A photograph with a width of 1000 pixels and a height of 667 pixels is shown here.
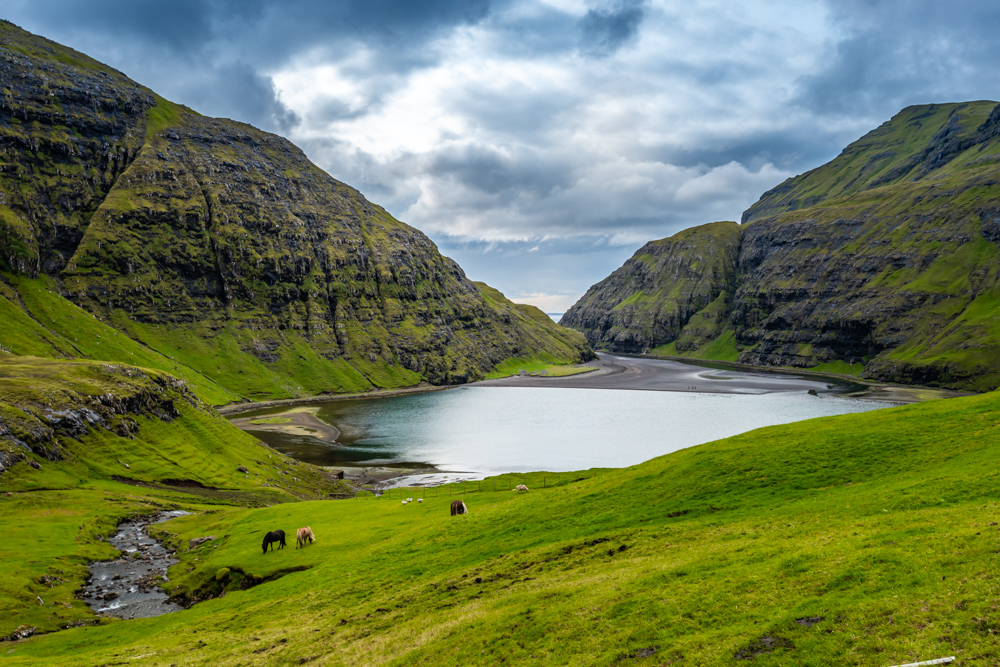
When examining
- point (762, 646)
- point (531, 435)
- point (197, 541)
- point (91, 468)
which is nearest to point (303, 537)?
point (197, 541)

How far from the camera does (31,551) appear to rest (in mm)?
48750

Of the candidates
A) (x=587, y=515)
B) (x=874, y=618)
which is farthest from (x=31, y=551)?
(x=874, y=618)

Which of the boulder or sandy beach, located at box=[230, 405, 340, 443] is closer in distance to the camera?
the boulder

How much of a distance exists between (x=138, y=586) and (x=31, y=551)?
1184 cm

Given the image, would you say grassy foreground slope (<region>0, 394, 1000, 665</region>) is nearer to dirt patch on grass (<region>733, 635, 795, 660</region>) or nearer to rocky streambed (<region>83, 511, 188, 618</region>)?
dirt patch on grass (<region>733, 635, 795, 660</region>)

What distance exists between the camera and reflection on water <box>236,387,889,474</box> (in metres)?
124

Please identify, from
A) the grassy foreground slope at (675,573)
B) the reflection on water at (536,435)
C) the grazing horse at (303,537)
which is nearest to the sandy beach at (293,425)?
the reflection on water at (536,435)

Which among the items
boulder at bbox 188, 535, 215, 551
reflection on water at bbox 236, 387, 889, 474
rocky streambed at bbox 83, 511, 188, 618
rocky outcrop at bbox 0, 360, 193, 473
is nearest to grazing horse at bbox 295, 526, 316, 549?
rocky streambed at bbox 83, 511, 188, 618

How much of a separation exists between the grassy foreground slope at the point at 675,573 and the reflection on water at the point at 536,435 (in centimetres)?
7246

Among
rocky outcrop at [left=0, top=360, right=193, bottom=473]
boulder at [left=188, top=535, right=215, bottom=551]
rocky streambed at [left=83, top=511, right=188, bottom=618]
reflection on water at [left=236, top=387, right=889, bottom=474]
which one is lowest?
reflection on water at [left=236, top=387, right=889, bottom=474]

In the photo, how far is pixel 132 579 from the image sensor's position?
159ft

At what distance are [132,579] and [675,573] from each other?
50.3 m

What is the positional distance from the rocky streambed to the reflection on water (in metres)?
65.7

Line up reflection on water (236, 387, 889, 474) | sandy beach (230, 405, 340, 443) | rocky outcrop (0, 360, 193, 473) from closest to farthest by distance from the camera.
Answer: rocky outcrop (0, 360, 193, 473) < reflection on water (236, 387, 889, 474) < sandy beach (230, 405, 340, 443)
